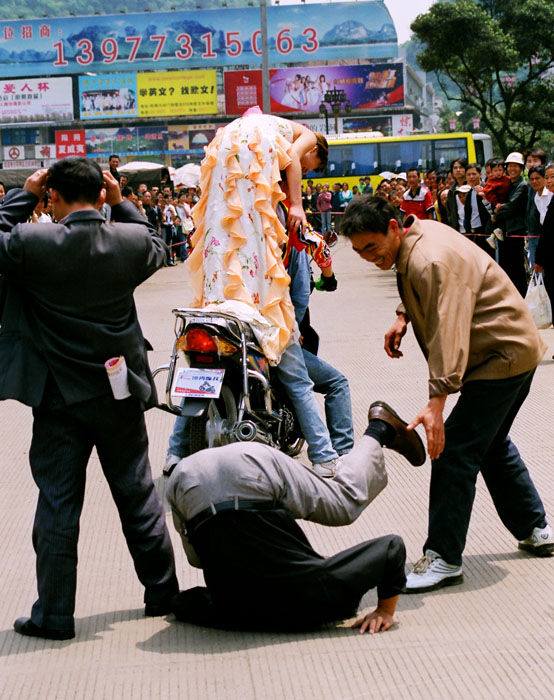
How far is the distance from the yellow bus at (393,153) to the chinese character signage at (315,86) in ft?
138

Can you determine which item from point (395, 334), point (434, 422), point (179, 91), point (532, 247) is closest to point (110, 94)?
point (179, 91)

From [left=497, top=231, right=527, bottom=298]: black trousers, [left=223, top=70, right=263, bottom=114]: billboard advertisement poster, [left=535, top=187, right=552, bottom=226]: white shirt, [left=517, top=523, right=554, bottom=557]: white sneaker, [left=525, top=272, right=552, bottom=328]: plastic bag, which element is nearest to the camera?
[left=517, top=523, right=554, bottom=557]: white sneaker

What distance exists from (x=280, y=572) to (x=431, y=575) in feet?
2.73

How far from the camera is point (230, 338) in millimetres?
5602

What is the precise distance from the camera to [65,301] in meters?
4.02

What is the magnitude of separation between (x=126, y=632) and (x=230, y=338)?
191cm

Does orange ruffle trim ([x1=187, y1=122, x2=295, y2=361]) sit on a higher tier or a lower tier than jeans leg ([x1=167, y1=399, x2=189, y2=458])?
higher

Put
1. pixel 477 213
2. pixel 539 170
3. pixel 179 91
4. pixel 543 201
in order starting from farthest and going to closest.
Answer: pixel 179 91 → pixel 477 213 → pixel 543 201 → pixel 539 170

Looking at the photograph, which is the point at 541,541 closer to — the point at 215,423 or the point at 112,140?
the point at 215,423

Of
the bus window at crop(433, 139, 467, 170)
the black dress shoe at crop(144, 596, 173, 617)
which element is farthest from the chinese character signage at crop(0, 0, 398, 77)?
the black dress shoe at crop(144, 596, 173, 617)

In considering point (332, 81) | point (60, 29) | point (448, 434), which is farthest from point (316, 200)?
point (60, 29)

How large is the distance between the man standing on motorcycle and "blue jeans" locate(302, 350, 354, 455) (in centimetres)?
255

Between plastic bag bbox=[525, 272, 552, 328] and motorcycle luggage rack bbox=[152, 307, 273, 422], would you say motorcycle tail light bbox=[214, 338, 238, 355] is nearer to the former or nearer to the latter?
motorcycle luggage rack bbox=[152, 307, 273, 422]

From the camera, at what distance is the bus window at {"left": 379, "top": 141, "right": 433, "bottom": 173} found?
126 feet
